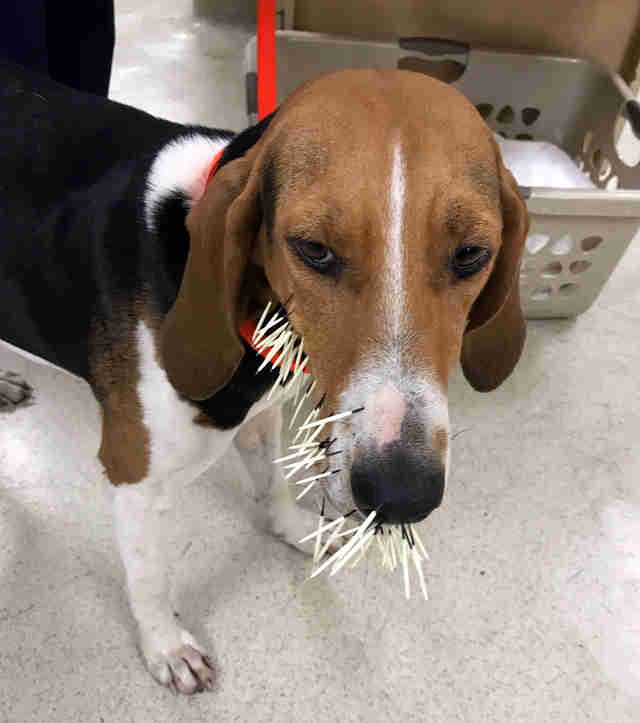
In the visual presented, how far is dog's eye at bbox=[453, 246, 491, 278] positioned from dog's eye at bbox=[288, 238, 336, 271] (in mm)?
165

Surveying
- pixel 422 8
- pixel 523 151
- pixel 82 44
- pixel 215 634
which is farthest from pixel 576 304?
pixel 82 44

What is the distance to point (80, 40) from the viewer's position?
204cm

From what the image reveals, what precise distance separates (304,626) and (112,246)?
96cm

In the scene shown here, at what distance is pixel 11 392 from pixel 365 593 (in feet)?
3.66

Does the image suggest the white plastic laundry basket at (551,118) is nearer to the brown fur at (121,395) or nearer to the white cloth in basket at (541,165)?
the white cloth in basket at (541,165)

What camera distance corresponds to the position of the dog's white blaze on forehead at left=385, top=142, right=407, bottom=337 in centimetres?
86

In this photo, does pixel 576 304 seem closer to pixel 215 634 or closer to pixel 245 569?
pixel 245 569

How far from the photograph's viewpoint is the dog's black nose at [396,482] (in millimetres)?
823

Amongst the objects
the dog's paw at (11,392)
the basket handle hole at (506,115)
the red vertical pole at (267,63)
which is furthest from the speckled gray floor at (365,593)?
the basket handle hole at (506,115)

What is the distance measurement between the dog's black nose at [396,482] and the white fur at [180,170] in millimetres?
555

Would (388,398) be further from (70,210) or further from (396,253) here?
(70,210)

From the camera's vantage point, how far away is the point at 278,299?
3.46 feet

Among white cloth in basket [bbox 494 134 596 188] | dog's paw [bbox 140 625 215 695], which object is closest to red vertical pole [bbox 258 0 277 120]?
dog's paw [bbox 140 625 215 695]

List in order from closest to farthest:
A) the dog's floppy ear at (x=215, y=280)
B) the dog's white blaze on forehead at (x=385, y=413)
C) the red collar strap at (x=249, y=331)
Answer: the dog's white blaze on forehead at (x=385, y=413) → the dog's floppy ear at (x=215, y=280) → the red collar strap at (x=249, y=331)
